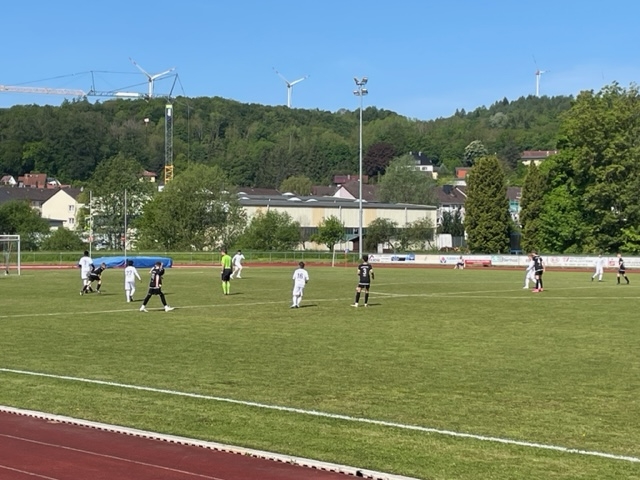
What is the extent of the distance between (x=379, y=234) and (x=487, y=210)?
1285 cm

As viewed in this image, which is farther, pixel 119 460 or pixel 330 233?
pixel 330 233

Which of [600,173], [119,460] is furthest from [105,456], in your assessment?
[600,173]

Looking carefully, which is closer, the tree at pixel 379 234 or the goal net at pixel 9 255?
the goal net at pixel 9 255

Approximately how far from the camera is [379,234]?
11006 cm

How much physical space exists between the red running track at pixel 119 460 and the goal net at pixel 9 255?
55.9 m

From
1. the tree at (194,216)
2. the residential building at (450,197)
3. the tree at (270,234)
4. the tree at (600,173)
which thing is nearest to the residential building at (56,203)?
the tree at (194,216)

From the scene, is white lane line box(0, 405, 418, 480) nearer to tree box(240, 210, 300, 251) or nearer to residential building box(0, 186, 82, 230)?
tree box(240, 210, 300, 251)

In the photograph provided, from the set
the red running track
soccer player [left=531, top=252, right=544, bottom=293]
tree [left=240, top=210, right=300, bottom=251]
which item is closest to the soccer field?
the red running track

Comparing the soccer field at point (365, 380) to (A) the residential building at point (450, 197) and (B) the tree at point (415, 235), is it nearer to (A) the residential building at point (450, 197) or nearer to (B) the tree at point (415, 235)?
(B) the tree at point (415, 235)

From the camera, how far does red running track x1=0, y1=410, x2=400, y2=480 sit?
32.3ft

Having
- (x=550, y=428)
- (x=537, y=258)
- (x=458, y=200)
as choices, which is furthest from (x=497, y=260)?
(x=458, y=200)

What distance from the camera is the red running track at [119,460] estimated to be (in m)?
9.84

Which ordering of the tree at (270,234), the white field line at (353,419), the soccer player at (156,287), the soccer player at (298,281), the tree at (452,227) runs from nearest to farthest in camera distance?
the white field line at (353,419) < the soccer player at (156,287) < the soccer player at (298,281) < the tree at (270,234) < the tree at (452,227)

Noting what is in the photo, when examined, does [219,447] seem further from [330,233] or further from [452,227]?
[452,227]
